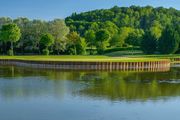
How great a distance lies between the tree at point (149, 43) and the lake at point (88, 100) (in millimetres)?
58925

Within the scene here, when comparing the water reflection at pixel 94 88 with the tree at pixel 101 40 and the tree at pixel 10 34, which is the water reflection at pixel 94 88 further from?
the tree at pixel 101 40

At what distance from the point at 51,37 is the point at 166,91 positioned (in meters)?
67.2

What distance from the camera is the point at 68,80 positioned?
5572 centimetres

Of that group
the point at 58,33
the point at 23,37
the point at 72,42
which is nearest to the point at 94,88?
the point at 72,42

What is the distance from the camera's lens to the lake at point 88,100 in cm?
3158

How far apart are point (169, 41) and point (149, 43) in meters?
6.02

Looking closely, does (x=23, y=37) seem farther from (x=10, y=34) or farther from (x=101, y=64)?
(x=101, y=64)

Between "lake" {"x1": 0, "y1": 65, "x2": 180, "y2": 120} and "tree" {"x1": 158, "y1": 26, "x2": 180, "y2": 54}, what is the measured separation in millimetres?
55680

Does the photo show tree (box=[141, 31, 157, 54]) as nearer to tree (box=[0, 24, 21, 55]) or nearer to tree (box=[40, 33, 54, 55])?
tree (box=[40, 33, 54, 55])

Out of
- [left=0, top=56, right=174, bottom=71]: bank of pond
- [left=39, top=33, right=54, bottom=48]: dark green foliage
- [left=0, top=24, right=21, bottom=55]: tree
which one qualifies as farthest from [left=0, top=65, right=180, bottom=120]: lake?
[left=0, top=24, right=21, bottom=55]: tree

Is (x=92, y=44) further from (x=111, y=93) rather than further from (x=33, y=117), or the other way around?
(x=33, y=117)

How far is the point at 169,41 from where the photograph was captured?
109m

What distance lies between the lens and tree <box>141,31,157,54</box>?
369 feet

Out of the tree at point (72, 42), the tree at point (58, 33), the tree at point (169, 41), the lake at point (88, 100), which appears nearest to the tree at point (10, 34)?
the tree at point (58, 33)
